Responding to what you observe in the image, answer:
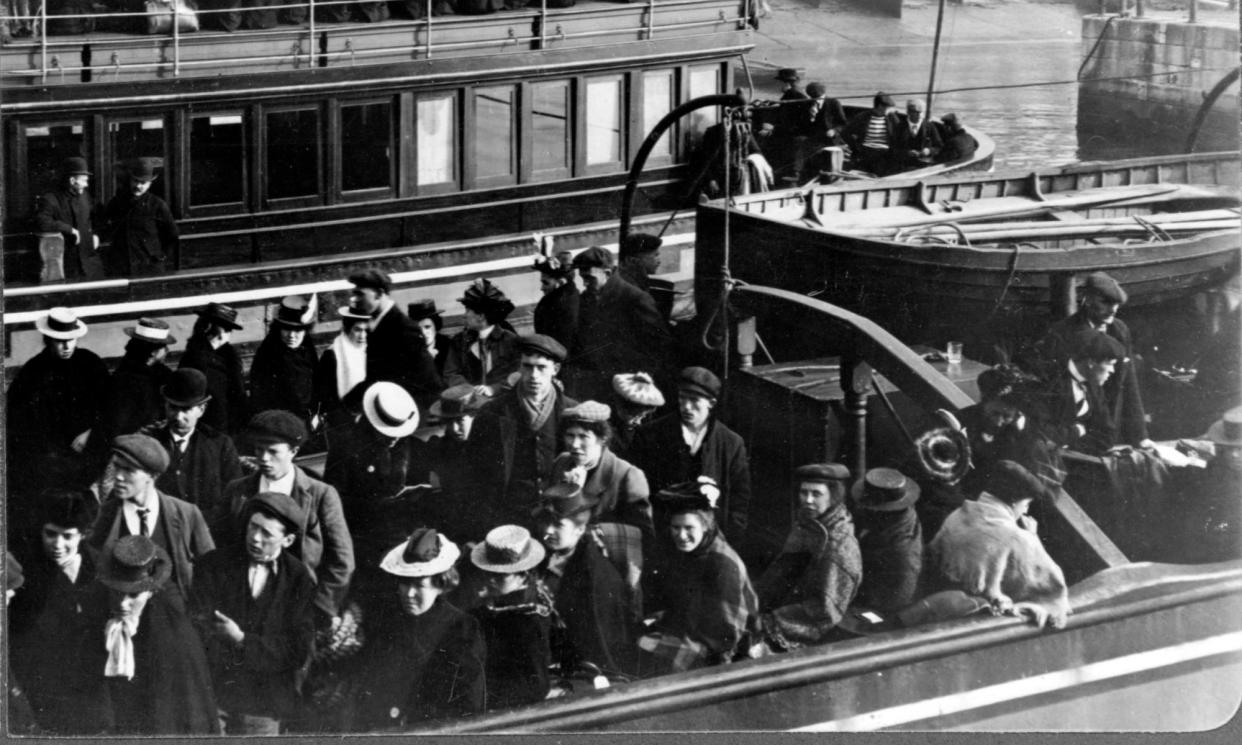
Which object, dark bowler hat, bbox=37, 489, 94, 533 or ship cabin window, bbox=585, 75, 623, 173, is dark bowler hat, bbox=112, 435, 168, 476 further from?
ship cabin window, bbox=585, 75, 623, 173

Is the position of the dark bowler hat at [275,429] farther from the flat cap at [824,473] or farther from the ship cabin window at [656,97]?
the ship cabin window at [656,97]

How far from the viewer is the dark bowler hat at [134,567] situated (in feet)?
11.8

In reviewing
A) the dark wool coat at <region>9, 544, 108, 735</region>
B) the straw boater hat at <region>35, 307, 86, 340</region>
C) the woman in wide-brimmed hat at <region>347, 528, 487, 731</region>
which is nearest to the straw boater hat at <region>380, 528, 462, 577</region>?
the woman in wide-brimmed hat at <region>347, 528, 487, 731</region>

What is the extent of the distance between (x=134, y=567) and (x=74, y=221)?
95cm

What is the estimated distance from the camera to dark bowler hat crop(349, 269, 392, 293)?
4082 millimetres

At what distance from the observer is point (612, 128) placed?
468 centimetres

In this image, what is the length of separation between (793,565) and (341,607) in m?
1.02

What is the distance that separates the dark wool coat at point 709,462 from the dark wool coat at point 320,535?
2.28 feet

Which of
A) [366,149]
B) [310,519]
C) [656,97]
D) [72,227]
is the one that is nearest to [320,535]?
[310,519]

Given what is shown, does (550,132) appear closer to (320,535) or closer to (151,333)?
(151,333)

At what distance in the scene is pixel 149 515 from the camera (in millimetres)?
3691

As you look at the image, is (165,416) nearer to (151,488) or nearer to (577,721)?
(151,488)

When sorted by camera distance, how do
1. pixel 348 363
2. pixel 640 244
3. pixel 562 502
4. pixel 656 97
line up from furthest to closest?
pixel 656 97 → pixel 640 244 → pixel 348 363 → pixel 562 502

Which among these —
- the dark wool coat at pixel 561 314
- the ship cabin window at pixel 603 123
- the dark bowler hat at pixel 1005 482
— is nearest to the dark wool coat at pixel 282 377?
the dark wool coat at pixel 561 314
